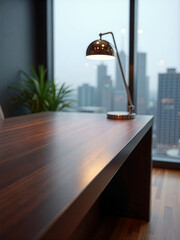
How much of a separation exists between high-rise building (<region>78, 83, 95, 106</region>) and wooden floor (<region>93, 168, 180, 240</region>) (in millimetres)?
1378

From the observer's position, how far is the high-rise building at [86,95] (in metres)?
3.02

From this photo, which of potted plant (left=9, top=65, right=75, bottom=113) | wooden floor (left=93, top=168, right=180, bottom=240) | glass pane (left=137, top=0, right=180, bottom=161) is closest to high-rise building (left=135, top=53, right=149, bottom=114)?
glass pane (left=137, top=0, right=180, bottom=161)

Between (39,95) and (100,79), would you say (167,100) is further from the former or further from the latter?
(39,95)

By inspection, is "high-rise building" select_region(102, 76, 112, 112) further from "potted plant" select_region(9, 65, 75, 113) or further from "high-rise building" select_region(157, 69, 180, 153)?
"high-rise building" select_region(157, 69, 180, 153)

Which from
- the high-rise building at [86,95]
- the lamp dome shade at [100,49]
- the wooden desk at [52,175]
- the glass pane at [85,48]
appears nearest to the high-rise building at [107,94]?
the glass pane at [85,48]

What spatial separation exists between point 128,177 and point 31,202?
136 centimetres

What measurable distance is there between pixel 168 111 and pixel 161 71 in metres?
0.44

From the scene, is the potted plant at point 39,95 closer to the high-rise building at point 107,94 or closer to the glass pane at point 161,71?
the high-rise building at point 107,94

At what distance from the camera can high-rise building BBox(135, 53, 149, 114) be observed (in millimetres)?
2799

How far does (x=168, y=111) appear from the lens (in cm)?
275

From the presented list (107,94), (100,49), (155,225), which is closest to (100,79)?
(107,94)

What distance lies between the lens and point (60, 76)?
3.13m

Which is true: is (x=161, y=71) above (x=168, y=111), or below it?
above

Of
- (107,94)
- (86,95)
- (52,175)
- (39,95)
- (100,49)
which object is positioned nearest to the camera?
(52,175)
